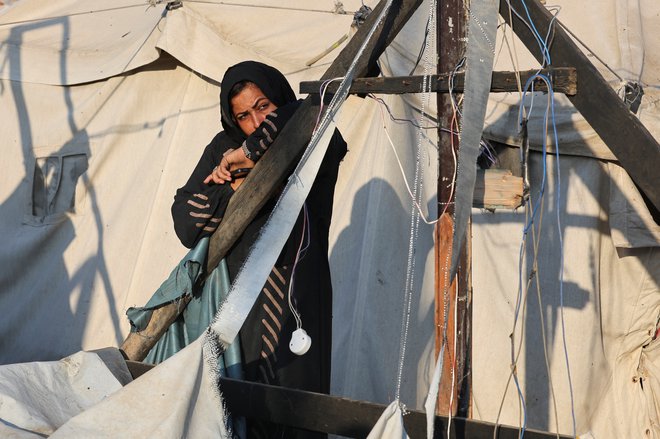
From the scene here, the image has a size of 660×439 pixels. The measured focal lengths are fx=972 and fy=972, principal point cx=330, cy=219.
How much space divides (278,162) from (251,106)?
325mm

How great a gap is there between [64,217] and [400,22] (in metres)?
3.35

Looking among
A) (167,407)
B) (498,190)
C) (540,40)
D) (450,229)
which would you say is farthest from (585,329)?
(167,407)

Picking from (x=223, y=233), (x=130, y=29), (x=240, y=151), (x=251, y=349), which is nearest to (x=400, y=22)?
(x=240, y=151)

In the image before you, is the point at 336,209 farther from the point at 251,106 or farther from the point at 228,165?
the point at 228,165

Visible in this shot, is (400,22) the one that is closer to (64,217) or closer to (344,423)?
(344,423)

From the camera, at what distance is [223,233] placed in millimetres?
2750

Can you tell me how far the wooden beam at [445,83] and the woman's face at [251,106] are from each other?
1.01ft

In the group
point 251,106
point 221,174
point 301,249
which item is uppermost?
point 251,106

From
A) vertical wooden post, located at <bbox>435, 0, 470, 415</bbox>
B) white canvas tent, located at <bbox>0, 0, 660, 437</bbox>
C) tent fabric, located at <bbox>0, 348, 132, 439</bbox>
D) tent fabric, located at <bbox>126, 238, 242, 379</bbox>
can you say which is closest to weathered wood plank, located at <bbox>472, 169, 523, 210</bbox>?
vertical wooden post, located at <bbox>435, 0, 470, 415</bbox>

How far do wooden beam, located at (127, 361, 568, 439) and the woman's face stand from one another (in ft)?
2.60

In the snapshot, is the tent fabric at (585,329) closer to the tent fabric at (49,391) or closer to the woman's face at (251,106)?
the woman's face at (251,106)

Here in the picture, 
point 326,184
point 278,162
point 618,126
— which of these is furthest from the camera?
point 326,184

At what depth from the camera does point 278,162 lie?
104 inches

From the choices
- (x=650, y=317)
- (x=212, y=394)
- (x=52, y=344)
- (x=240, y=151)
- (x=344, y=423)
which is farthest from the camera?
(x=52, y=344)
